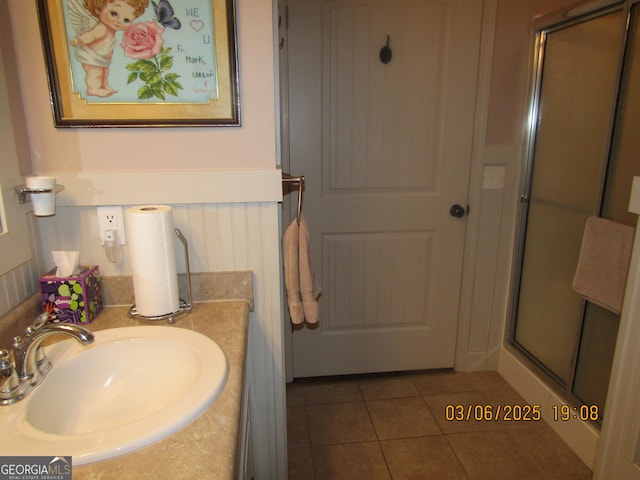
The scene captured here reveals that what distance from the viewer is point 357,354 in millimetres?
2184

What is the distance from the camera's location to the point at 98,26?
1.01 metres

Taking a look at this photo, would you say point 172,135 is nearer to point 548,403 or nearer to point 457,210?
point 457,210

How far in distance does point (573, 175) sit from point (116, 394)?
1769 mm

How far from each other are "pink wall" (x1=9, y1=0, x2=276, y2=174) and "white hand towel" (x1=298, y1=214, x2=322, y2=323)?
0.22 metres

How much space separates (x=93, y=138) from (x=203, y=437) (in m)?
0.80

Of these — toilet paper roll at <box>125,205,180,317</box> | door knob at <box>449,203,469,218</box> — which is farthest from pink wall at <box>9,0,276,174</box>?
door knob at <box>449,203,469,218</box>

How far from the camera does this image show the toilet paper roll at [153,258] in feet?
3.21

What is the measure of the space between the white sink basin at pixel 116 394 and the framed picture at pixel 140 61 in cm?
54

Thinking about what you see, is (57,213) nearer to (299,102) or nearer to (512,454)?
(299,102)

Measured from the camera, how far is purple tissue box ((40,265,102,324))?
1017 millimetres

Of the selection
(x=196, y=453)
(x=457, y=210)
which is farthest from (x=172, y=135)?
(x=457, y=210)

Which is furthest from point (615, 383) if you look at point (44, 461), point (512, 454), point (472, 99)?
point (44, 461)

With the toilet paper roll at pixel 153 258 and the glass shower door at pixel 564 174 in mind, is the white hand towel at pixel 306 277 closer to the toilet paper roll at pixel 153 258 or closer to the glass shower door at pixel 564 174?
the toilet paper roll at pixel 153 258

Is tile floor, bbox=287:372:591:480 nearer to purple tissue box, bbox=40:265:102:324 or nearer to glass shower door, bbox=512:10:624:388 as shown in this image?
glass shower door, bbox=512:10:624:388
